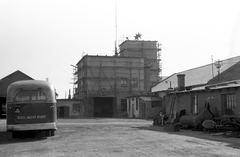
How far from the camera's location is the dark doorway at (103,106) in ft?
194

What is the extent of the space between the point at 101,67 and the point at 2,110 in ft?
59.3

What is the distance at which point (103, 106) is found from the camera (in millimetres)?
60125

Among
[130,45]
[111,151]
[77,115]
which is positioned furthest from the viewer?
[130,45]

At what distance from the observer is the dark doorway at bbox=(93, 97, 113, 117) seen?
194ft

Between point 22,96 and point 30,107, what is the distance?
69 centimetres

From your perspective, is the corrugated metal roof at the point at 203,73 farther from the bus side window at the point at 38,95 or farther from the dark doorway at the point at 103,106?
the bus side window at the point at 38,95

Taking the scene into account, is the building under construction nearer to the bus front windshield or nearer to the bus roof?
the bus roof

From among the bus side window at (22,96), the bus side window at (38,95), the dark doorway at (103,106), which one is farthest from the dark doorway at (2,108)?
the bus side window at (38,95)

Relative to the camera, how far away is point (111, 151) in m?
11.1

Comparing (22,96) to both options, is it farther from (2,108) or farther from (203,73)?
(2,108)

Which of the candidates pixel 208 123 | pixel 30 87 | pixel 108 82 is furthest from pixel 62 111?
pixel 30 87

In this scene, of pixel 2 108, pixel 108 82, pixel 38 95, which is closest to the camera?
pixel 38 95

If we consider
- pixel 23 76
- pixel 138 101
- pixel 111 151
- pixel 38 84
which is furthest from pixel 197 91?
pixel 23 76

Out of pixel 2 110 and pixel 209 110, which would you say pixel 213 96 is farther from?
pixel 2 110
